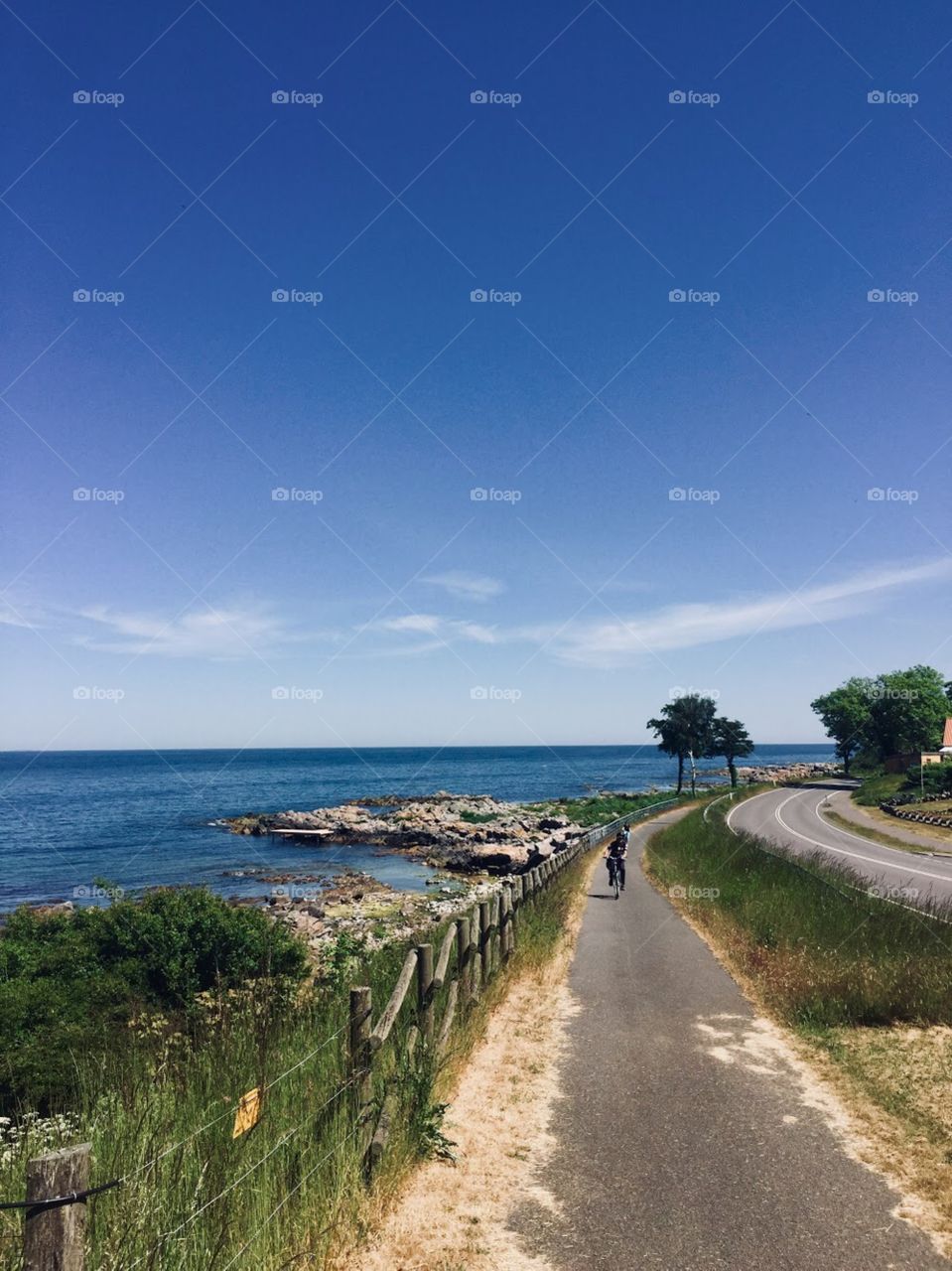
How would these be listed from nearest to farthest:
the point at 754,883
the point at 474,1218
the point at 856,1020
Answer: the point at 474,1218
the point at 856,1020
the point at 754,883

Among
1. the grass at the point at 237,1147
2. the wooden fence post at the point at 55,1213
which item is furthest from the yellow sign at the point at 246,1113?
A: the wooden fence post at the point at 55,1213

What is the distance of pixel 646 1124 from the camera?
310 inches

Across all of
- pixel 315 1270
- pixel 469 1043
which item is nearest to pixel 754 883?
pixel 469 1043

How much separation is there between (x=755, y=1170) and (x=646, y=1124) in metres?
1.27

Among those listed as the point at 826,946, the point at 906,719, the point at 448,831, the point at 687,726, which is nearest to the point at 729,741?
the point at 687,726

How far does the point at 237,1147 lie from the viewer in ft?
18.0

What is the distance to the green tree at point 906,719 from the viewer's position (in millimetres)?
98312

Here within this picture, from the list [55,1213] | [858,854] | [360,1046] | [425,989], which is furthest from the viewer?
[858,854]

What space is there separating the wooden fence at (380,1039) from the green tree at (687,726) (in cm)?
7448

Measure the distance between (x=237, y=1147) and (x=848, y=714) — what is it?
426ft

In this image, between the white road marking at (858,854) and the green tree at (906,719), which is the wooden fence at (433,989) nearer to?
the white road marking at (858,854)

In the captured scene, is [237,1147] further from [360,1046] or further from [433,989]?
[433,989]

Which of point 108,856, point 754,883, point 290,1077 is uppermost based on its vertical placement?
point 290,1077

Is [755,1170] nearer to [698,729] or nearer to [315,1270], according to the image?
[315,1270]
